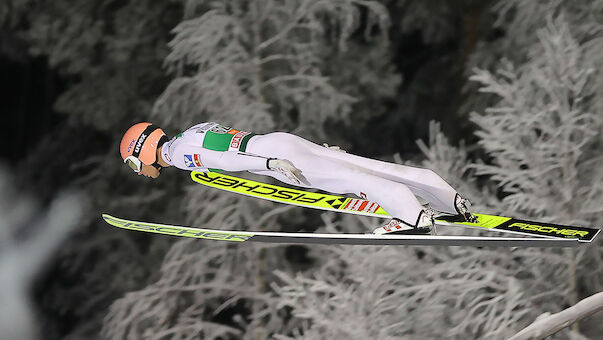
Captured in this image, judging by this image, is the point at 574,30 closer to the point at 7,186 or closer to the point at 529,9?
the point at 529,9

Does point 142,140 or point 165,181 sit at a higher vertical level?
point 142,140

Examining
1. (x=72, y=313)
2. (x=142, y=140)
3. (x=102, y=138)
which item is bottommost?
(x=72, y=313)

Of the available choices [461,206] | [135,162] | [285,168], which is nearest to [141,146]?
[135,162]

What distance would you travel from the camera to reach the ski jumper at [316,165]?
3.76 meters

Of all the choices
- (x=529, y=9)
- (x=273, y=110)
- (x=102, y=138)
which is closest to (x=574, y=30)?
(x=529, y=9)

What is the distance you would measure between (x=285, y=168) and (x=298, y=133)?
486cm

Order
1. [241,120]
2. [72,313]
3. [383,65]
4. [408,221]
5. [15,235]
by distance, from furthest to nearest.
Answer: [72,313]
[15,235]
[383,65]
[241,120]
[408,221]

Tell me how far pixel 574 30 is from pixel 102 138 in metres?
7.15

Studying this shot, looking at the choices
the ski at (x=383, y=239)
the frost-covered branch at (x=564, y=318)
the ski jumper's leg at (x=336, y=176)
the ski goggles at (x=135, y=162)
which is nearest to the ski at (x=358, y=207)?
the ski at (x=383, y=239)

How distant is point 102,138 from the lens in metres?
12.6

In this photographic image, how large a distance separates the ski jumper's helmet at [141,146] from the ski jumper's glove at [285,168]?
2.15ft

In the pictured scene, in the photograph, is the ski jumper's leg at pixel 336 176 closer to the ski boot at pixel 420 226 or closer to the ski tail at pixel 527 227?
the ski boot at pixel 420 226

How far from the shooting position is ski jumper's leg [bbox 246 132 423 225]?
3.75m

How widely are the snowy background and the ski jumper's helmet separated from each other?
2819mm
